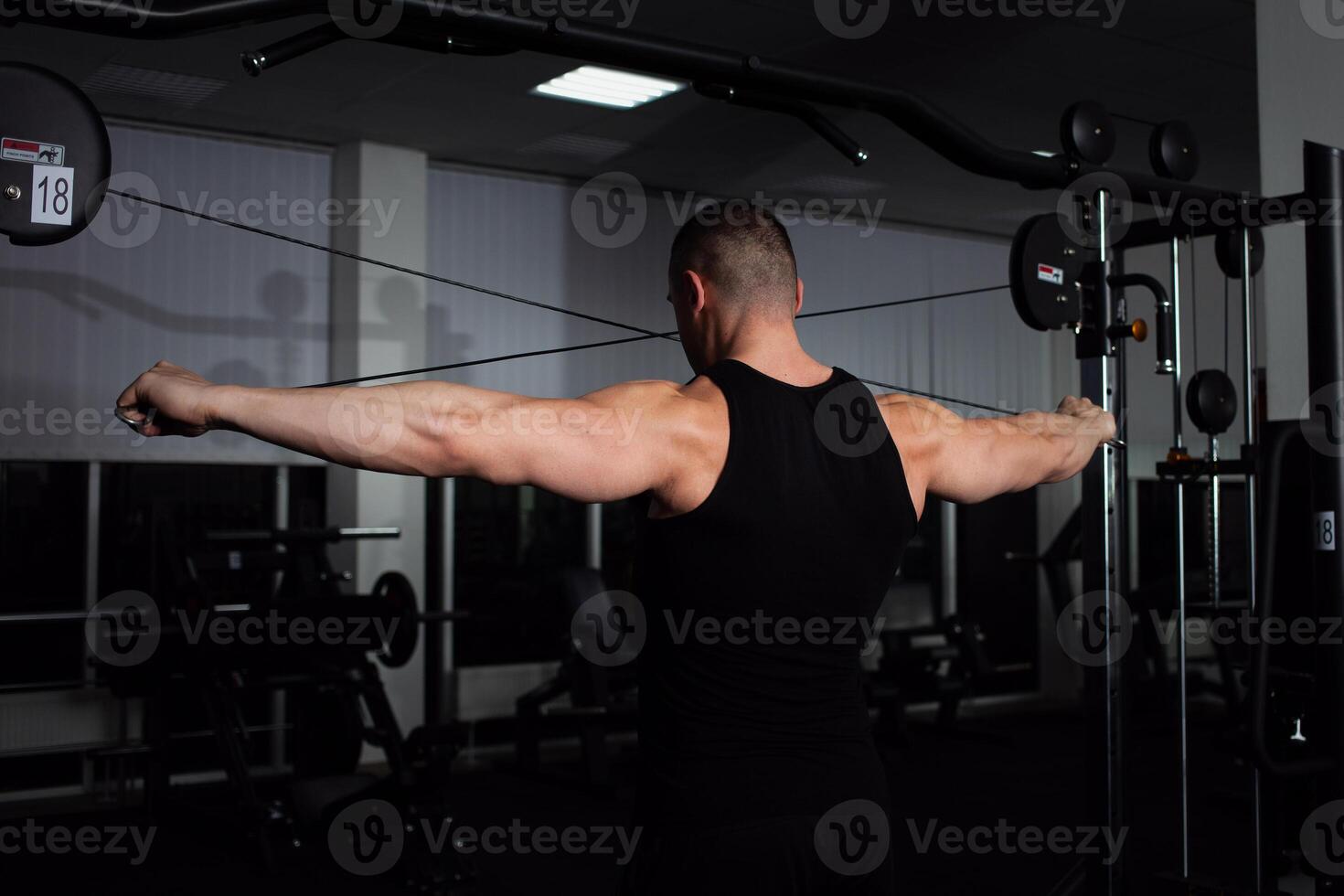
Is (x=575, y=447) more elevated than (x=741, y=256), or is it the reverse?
(x=741, y=256)

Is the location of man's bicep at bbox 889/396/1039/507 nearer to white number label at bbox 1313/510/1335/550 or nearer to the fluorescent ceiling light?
white number label at bbox 1313/510/1335/550

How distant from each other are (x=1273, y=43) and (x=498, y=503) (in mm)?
3963

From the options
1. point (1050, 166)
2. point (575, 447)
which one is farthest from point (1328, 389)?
point (575, 447)

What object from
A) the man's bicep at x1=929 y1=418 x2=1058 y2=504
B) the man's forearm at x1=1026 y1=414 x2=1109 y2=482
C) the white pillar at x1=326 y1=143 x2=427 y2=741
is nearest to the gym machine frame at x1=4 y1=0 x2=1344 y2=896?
the man's forearm at x1=1026 y1=414 x2=1109 y2=482

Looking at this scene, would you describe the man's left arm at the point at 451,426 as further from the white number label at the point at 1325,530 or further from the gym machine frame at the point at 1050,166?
the white number label at the point at 1325,530

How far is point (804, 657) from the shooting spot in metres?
1.40

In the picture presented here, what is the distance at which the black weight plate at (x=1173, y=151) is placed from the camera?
289 cm

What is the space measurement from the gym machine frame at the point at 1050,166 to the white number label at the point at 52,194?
21cm

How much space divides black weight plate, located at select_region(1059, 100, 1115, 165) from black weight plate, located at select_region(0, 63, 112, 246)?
1.96 m

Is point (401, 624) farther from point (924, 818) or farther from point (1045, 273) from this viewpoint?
point (1045, 273)

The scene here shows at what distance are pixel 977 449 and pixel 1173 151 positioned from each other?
168 centimetres

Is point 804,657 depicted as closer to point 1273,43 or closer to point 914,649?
point 1273,43

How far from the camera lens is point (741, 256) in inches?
57.6

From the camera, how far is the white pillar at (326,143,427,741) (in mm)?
5434
